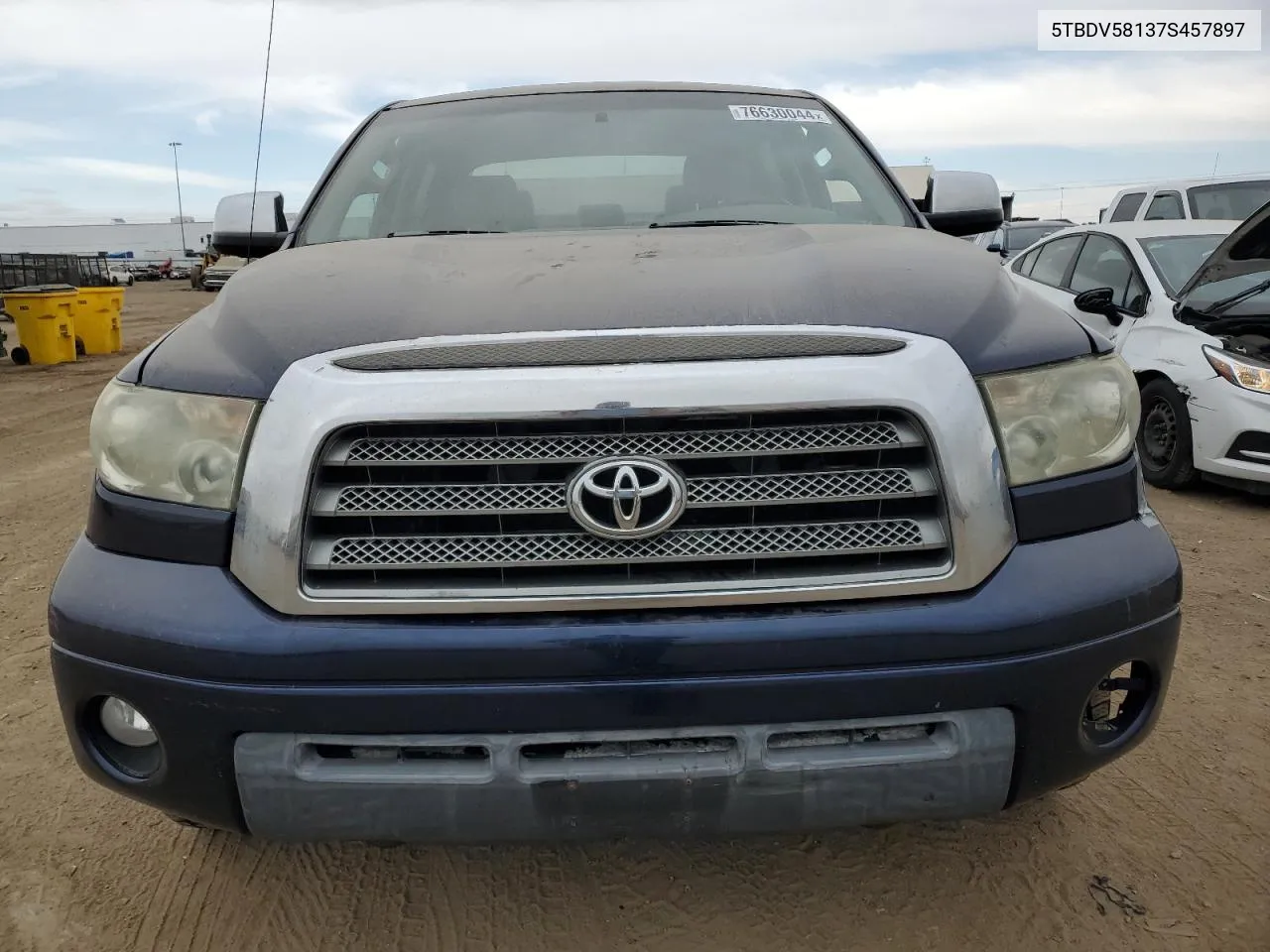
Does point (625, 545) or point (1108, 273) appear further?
point (1108, 273)

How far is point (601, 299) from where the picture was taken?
175 centimetres

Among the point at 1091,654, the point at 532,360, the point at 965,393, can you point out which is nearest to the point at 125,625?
the point at 532,360

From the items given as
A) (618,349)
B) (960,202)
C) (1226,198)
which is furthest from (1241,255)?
(1226,198)

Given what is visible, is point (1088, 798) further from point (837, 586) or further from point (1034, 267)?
point (1034, 267)

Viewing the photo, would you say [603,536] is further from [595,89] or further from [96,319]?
[96,319]

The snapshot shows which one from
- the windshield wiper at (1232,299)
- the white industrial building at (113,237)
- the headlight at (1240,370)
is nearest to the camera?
the headlight at (1240,370)

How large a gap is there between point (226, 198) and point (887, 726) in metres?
Answer: 2.70

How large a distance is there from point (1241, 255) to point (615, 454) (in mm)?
5056

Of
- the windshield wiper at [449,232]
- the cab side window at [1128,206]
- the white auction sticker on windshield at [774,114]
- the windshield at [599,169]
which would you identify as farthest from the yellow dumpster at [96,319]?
the cab side window at [1128,206]

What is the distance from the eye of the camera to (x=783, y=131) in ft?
9.94

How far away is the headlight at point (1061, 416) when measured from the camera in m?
1.67

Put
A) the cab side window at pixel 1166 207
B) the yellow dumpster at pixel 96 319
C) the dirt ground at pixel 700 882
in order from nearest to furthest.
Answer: the dirt ground at pixel 700 882
the cab side window at pixel 1166 207
the yellow dumpster at pixel 96 319

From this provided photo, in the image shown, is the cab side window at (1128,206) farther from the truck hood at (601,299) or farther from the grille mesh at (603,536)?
the grille mesh at (603,536)

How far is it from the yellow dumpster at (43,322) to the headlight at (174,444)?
12772 mm
